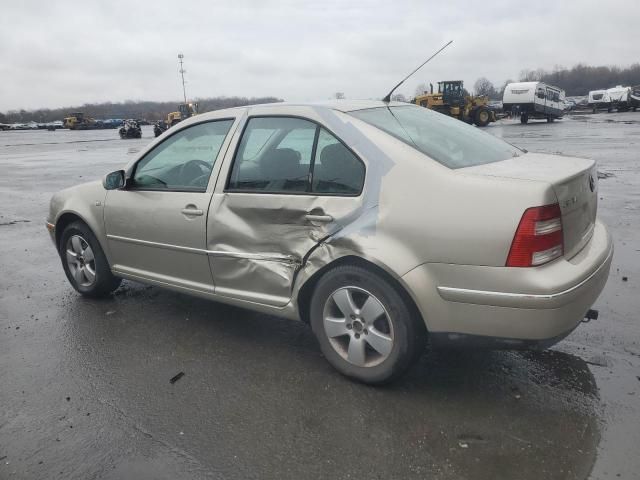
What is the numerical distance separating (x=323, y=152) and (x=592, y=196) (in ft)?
5.22

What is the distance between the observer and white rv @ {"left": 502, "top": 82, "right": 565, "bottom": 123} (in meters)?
35.8

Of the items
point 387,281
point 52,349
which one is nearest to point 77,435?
point 52,349

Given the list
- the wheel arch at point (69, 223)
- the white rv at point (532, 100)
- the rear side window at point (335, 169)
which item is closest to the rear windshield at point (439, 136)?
the rear side window at point (335, 169)

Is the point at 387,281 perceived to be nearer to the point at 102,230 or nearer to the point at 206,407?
the point at 206,407

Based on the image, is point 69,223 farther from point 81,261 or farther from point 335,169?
point 335,169

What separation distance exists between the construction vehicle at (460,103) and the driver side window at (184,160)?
1214 inches

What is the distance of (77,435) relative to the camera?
2.76 metres

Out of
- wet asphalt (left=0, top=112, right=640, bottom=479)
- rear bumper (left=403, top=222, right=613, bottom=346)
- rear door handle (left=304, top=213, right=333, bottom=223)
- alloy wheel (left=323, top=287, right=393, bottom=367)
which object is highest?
rear door handle (left=304, top=213, right=333, bottom=223)

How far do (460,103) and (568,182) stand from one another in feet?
106

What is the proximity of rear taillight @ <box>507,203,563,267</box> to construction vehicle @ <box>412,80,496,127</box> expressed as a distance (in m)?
31.9

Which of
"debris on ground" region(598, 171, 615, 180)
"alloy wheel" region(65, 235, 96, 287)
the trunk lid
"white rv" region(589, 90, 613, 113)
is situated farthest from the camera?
"white rv" region(589, 90, 613, 113)

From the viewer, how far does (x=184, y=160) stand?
4004 millimetres

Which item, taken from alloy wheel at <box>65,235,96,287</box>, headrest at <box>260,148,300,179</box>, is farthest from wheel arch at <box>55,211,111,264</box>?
headrest at <box>260,148,300,179</box>

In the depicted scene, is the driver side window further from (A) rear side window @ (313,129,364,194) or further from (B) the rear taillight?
(B) the rear taillight
